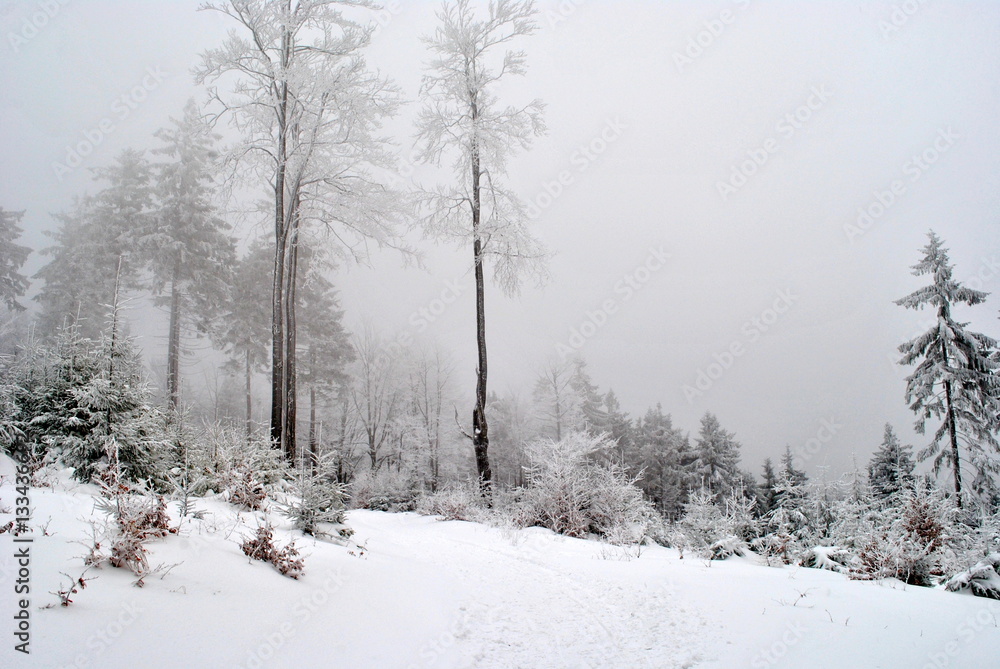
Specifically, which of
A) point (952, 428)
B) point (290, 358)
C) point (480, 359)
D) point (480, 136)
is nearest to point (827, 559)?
point (480, 359)

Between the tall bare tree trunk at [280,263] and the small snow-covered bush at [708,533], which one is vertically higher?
the tall bare tree trunk at [280,263]

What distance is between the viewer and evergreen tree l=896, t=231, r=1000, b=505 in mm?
13703

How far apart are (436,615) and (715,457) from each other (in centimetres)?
2930

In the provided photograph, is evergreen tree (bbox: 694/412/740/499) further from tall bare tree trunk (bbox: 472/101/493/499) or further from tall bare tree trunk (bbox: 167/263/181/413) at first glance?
tall bare tree trunk (bbox: 167/263/181/413)

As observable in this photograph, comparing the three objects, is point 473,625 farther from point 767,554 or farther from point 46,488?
point 767,554

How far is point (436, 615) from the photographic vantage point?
12.6 feet

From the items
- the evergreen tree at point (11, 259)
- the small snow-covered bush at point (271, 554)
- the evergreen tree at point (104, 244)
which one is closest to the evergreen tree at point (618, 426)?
the evergreen tree at point (104, 244)

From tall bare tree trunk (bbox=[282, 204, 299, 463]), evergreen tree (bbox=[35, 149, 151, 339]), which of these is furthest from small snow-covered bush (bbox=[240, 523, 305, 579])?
evergreen tree (bbox=[35, 149, 151, 339])

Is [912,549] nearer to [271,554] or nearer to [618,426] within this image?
[271,554]

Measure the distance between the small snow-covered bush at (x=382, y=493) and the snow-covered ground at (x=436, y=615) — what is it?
11410 mm

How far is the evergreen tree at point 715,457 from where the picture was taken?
28516 millimetres

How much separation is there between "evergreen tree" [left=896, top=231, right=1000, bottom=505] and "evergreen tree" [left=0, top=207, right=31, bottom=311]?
35867 millimetres

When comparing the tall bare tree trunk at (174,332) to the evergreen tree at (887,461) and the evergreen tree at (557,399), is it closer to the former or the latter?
the evergreen tree at (557,399)

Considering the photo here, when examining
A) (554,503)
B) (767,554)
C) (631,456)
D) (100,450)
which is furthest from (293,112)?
(631,456)
